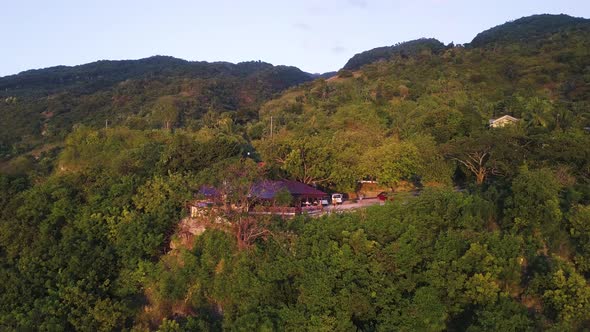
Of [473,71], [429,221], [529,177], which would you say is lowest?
[429,221]

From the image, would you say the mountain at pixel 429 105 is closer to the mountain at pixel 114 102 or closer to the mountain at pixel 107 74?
the mountain at pixel 114 102

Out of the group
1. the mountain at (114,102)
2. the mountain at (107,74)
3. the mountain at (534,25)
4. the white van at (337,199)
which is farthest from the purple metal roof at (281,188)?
the mountain at (107,74)

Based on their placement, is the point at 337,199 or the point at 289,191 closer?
the point at 289,191

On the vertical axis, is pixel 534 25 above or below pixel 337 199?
above

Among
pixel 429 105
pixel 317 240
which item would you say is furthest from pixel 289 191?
A: pixel 429 105

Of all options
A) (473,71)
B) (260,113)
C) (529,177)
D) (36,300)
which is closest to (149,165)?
(36,300)

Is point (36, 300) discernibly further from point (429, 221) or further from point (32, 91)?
point (32, 91)

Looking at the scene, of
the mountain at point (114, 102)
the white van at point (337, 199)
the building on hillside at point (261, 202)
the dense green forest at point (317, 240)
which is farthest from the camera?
the mountain at point (114, 102)

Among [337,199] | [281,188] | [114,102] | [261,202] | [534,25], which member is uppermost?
[534,25]

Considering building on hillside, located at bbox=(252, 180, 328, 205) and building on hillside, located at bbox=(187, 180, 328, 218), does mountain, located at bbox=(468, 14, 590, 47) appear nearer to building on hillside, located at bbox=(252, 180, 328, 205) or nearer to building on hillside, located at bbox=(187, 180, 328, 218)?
building on hillside, located at bbox=(252, 180, 328, 205)

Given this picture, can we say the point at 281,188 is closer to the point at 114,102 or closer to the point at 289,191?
the point at 289,191

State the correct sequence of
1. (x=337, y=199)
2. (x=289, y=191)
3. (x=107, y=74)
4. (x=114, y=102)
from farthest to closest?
(x=107, y=74)
(x=114, y=102)
(x=337, y=199)
(x=289, y=191)
